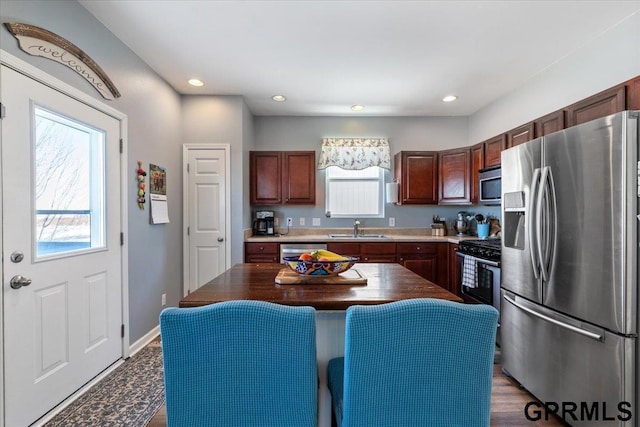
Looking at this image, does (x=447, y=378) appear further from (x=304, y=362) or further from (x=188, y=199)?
(x=188, y=199)

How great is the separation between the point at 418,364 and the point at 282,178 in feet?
11.2

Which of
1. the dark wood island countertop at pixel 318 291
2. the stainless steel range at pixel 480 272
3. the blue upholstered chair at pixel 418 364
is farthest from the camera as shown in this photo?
the stainless steel range at pixel 480 272

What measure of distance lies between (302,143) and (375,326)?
12.4 feet

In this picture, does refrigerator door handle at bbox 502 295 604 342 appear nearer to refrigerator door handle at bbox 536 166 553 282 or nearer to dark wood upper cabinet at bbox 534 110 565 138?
refrigerator door handle at bbox 536 166 553 282

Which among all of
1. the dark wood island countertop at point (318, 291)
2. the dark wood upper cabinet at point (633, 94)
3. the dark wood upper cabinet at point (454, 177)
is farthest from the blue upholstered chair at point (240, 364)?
the dark wood upper cabinet at point (454, 177)

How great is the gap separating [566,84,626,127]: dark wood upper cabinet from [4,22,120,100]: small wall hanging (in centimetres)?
363

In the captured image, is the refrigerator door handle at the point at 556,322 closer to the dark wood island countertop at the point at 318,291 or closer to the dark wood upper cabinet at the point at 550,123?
the dark wood island countertop at the point at 318,291

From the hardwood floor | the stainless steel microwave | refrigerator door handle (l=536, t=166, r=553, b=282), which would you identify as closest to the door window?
the hardwood floor

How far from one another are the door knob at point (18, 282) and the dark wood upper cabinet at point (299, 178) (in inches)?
110

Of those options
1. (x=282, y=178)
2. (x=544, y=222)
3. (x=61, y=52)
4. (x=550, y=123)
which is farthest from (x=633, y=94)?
(x=61, y=52)

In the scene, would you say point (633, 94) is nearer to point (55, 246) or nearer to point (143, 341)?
point (55, 246)

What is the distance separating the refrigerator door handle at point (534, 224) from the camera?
6.45 feet

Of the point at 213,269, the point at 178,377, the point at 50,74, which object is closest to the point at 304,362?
the point at 178,377

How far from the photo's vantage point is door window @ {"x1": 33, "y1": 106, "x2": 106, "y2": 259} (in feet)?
6.05
